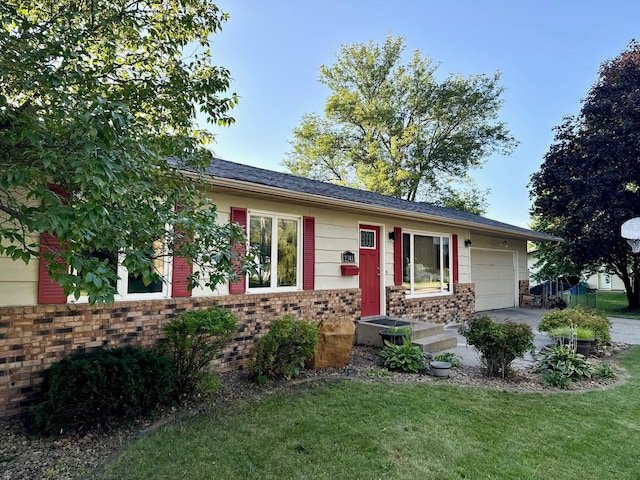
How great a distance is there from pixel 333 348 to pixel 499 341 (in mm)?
2336

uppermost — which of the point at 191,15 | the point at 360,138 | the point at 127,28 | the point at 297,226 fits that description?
the point at 360,138

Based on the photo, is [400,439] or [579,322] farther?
[579,322]

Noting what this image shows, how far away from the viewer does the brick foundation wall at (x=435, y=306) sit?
8.60 m

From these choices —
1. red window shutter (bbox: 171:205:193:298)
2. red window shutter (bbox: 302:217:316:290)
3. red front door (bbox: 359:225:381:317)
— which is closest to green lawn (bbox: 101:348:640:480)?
red window shutter (bbox: 171:205:193:298)

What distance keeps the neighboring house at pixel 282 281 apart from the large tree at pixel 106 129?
930 mm

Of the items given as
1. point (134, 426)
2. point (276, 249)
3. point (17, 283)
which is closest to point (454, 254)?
point (276, 249)

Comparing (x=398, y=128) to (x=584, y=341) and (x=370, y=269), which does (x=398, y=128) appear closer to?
(x=370, y=269)

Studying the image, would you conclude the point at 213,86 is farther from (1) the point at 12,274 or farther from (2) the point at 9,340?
(2) the point at 9,340

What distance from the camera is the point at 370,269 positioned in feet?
27.1

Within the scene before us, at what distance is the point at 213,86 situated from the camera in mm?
3684

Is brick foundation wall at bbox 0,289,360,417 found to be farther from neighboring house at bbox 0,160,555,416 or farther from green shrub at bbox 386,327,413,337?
green shrub at bbox 386,327,413,337

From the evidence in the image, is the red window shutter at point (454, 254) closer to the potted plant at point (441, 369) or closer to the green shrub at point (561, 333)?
the green shrub at point (561, 333)

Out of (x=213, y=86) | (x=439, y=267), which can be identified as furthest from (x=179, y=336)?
(x=439, y=267)

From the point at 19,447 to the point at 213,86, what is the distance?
363cm
